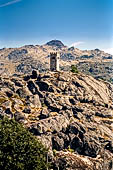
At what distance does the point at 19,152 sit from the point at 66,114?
243ft

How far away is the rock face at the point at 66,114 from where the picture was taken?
10214 centimetres

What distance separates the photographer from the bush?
6644 centimetres

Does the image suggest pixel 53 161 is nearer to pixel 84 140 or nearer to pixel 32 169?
pixel 32 169

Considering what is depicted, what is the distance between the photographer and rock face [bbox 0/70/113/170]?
335ft

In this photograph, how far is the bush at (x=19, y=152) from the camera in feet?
218

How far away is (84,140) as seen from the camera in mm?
114500

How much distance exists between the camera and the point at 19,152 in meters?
69.8

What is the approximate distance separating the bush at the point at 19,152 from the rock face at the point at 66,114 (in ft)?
58.8

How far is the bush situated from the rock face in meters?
17.9

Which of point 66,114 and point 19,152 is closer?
point 19,152

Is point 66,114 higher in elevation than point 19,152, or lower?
lower

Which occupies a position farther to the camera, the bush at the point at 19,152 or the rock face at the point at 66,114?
the rock face at the point at 66,114

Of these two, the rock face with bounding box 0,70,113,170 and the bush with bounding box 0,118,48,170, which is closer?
the bush with bounding box 0,118,48,170

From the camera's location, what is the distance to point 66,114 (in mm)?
141875
